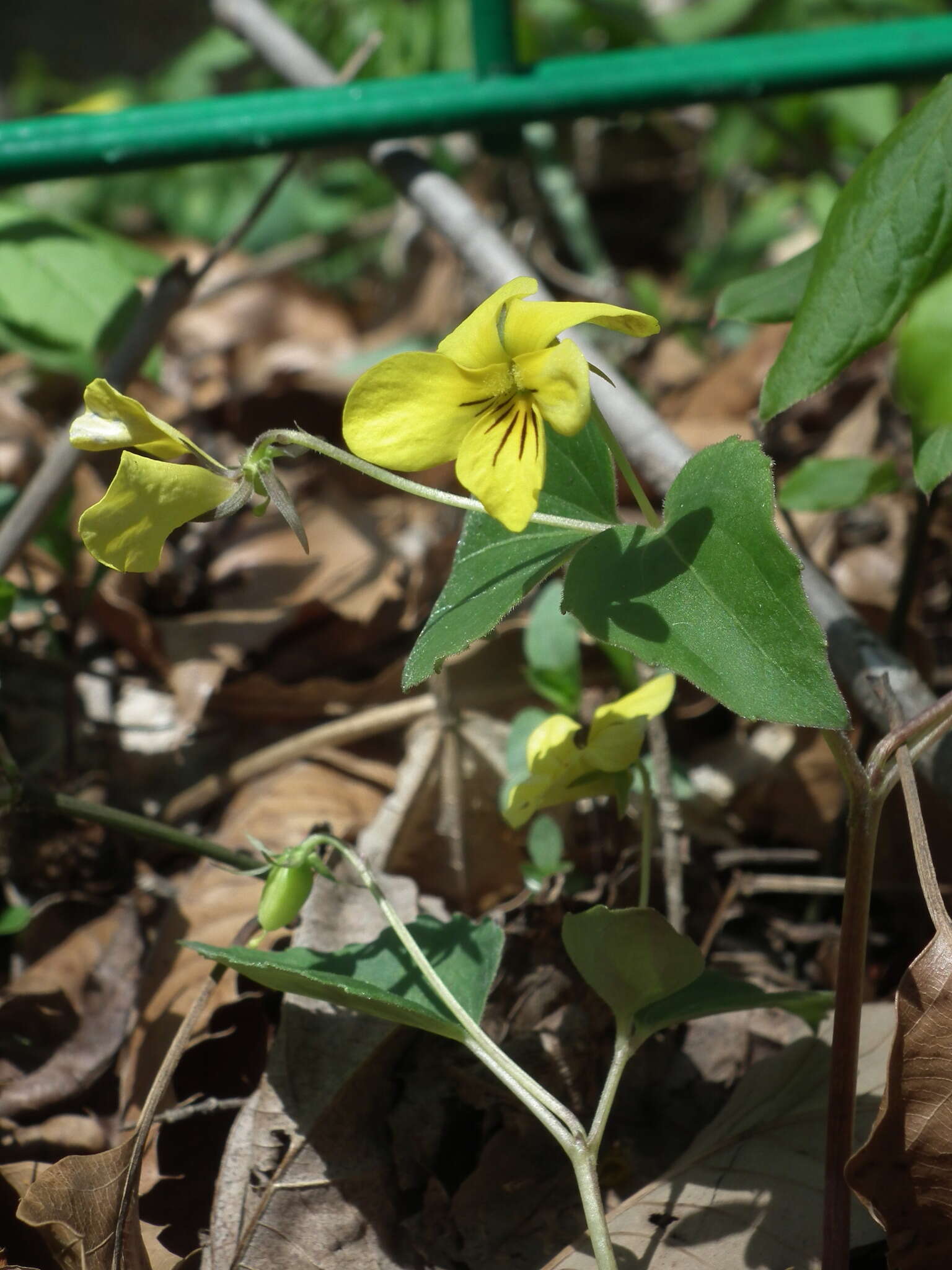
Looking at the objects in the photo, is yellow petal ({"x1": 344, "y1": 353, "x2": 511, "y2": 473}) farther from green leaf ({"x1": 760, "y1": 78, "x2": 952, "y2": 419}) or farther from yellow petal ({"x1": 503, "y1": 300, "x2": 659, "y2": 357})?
green leaf ({"x1": 760, "y1": 78, "x2": 952, "y2": 419})

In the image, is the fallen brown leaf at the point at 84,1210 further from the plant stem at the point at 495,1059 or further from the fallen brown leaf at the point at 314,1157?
the plant stem at the point at 495,1059

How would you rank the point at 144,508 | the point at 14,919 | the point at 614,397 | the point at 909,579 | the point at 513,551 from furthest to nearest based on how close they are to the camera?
1. the point at 614,397
2. the point at 909,579
3. the point at 14,919
4. the point at 513,551
5. the point at 144,508

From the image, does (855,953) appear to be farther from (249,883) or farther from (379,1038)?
(249,883)

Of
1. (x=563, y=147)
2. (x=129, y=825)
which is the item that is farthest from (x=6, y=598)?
(x=563, y=147)

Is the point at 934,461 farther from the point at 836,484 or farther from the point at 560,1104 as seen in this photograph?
the point at 560,1104

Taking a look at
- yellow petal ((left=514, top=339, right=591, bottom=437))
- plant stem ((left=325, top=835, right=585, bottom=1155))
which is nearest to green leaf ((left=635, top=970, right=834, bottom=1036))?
plant stem ((left=325, top=835, right=585, bottom=1155))

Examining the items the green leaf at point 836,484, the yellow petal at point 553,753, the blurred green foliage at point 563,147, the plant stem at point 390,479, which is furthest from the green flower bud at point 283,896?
the blurred green foliage at point 563,147
